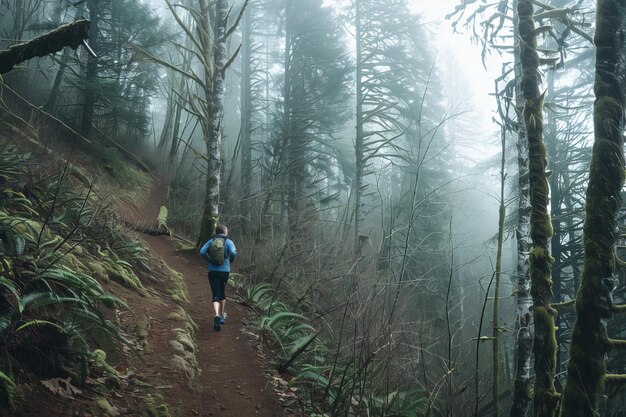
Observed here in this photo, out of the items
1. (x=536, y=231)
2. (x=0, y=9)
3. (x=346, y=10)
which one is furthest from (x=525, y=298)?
(x=0, y=9)

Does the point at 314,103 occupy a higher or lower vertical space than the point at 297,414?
higher

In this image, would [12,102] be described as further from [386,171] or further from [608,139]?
[386,171]

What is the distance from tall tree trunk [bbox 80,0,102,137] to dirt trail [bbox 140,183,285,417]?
32.2 feet

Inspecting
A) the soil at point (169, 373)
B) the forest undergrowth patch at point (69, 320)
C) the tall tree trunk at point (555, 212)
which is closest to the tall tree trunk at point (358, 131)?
the tall tree trunk at point (555, 212)

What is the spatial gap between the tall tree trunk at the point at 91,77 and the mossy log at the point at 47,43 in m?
13.3

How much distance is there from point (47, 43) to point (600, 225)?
15.7ft

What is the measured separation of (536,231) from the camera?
533cm

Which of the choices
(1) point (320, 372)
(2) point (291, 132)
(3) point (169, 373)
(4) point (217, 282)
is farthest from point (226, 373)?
(2) point (291, 132)

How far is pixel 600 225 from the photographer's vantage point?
12.4ft

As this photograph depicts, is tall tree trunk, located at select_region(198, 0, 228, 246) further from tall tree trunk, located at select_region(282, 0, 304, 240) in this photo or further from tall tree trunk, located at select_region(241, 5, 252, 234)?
tall tree trunk, located at select_region(282, 0, 304, 240)

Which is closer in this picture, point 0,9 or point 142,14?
point 142,14

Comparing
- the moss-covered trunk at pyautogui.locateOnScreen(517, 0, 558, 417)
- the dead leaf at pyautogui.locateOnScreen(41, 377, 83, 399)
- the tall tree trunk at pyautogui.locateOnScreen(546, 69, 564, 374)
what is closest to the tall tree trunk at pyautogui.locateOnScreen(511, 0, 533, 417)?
the moss-covered trunk at pyautogui.locateOnScreen(517, 0, 558, 417)

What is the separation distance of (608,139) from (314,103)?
1417 centimetres

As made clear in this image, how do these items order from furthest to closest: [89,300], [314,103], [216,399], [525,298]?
[314,103] → [525,298] → [216,399] → [89,300]
